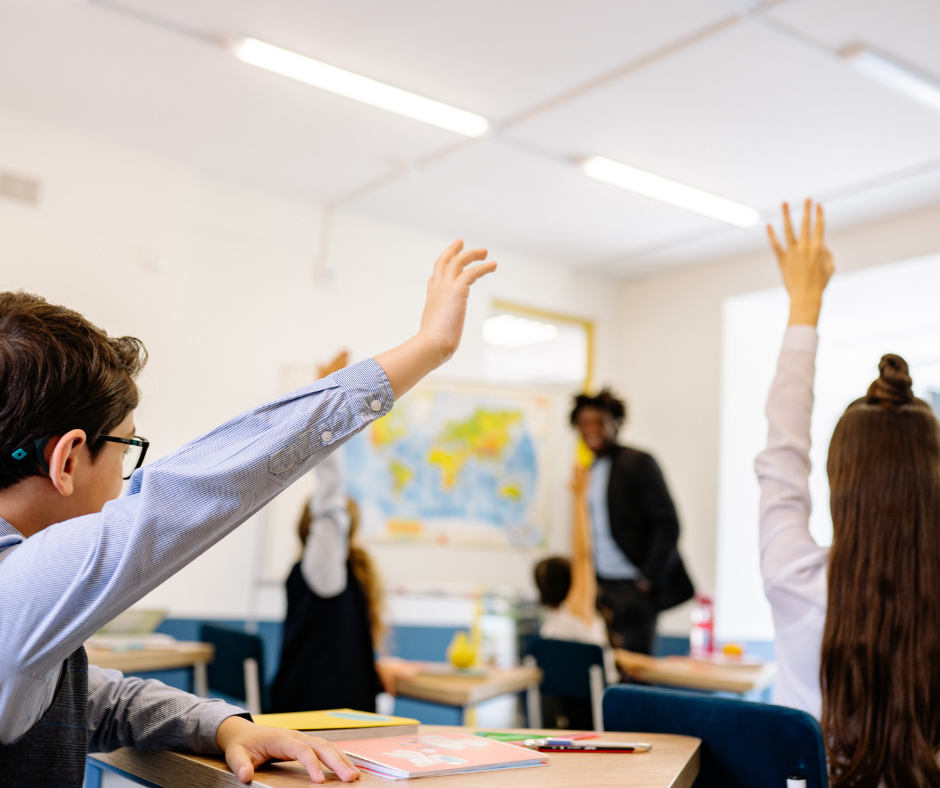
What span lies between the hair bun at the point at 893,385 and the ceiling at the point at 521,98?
5.89 feet

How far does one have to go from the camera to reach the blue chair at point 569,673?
3.13m

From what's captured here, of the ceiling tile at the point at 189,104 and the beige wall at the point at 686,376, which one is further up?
the ceiling tile at the point at 189,104

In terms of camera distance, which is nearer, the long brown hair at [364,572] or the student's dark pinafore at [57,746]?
the student's dark pinafore at [57,746]

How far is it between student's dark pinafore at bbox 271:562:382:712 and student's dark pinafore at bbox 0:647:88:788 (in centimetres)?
201

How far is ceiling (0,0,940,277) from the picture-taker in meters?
2.97

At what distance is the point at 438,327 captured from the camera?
36.2 inches

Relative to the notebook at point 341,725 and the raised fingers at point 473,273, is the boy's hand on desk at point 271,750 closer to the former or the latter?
the notebook at point 341,725

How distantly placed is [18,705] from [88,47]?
3158 mm

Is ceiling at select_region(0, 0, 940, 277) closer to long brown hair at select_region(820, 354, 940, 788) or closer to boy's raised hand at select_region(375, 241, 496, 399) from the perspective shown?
long brown hair at select_region(820, 354, 940, 788)

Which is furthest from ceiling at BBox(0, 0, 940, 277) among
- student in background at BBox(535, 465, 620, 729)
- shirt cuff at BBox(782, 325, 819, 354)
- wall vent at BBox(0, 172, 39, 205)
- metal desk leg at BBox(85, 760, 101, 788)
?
metal desk leg at BBox(85, 760, 101, 788)

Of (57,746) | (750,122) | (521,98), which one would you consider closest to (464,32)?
(521,98)

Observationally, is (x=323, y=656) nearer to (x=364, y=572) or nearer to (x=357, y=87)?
(x=364, y=572)

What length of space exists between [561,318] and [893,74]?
2801 mm

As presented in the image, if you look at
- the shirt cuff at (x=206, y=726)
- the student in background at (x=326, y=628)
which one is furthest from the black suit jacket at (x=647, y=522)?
the shirt cuff at (x=206, y=726)
